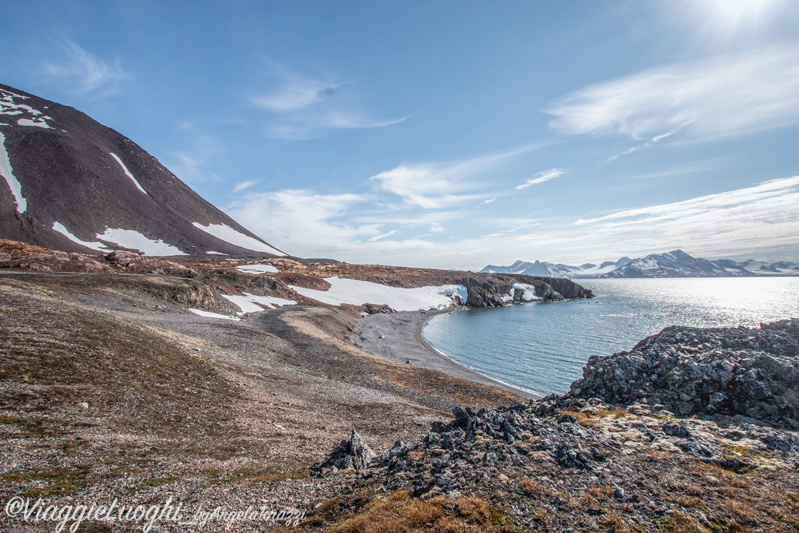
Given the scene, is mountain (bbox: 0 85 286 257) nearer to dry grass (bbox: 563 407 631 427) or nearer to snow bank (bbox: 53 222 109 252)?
snow bank (bbox: 53 222 109 252)

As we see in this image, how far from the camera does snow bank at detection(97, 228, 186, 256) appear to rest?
5231 inches

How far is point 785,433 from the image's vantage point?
1137 centimetres

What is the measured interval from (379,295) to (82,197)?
137420 mm

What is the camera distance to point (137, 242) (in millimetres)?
138625

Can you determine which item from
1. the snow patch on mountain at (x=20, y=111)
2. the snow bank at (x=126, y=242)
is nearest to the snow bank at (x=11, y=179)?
the snow bank at (x=126, y=242)

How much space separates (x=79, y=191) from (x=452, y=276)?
546ft

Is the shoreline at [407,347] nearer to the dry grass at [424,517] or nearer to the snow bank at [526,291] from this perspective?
the dry grass at [424,517]

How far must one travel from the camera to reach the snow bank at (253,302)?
5792cm

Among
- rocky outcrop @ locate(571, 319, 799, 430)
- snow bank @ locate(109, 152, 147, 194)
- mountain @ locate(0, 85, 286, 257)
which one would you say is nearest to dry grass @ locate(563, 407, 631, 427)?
rocky outcrop @ locate(571, 319, 799, 430)

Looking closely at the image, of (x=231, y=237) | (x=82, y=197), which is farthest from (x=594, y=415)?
(x=231, y=237)

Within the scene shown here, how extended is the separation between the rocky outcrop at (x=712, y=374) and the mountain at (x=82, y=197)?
147 m

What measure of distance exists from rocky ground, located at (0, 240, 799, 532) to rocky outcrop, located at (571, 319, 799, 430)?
0.07m

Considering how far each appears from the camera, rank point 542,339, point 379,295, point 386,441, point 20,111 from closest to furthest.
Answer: point 386,441, point 542,339, point 379,295, point 20,111

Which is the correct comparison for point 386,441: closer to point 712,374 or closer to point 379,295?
point 712,374
